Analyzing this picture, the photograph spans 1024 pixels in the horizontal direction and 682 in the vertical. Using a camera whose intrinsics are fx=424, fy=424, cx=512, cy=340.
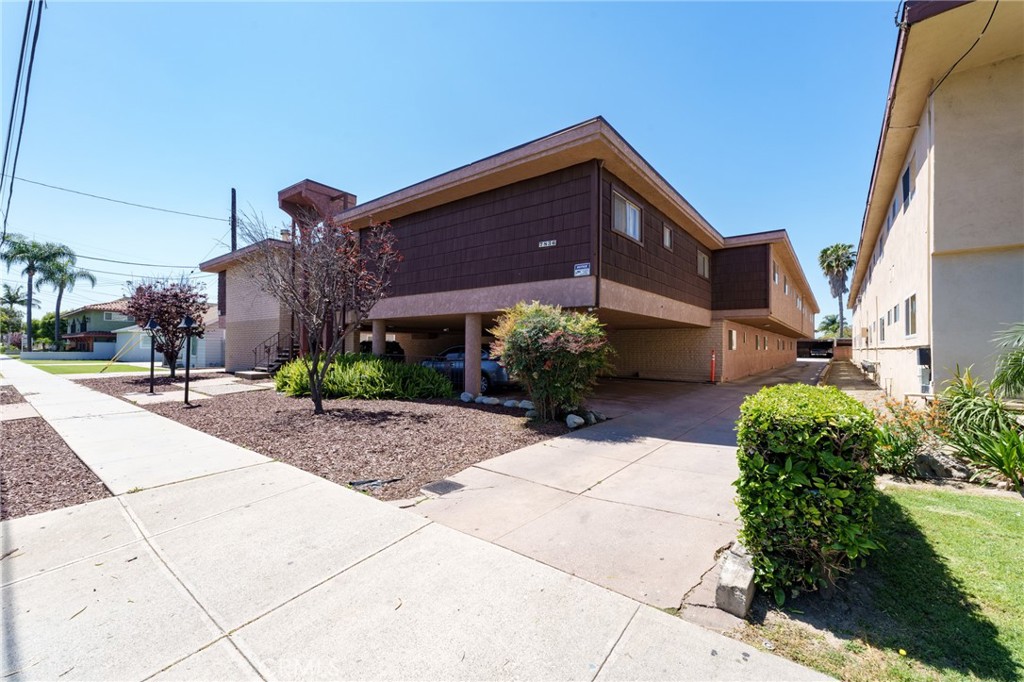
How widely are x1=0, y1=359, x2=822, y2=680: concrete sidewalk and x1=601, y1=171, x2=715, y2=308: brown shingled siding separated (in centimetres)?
748

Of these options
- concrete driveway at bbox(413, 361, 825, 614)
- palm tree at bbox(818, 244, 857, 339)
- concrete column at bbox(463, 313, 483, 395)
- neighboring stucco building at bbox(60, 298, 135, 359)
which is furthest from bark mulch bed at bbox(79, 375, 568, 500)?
palm tree at bbox(818, 244, 857, 339)

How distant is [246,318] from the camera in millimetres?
21203

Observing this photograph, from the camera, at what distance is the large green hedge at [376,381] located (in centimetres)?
1166

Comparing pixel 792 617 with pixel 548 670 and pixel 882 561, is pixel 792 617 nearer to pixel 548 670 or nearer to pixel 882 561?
pixel 882 561

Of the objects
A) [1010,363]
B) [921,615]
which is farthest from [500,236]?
[921,615]

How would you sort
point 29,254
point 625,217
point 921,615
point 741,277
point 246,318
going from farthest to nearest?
point 29,254
point 246,318
point 741,277
point 625,217
point 921,615

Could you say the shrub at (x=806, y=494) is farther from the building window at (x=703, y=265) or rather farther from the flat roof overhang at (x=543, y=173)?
the building window at (x=703, y=265)

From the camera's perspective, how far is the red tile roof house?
31.1ft

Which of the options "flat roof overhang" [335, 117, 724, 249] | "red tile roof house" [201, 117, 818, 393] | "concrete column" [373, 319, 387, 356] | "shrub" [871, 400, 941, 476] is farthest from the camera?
"concrete column" [373, 319, 387, 356]

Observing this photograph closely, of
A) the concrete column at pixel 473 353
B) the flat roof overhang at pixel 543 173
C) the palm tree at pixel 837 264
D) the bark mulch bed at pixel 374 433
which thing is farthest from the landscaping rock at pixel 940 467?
the palm tree at pixel 837 264

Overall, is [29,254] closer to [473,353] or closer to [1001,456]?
[473,353]

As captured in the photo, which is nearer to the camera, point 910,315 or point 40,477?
point 40,477

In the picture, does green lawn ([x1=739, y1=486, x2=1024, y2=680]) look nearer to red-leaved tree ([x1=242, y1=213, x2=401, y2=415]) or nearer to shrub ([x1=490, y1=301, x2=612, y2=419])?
shrub ([x1=490, y1=301, x2=612, y2=419])

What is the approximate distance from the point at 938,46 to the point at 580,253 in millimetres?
6270
